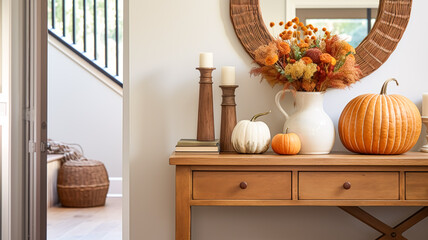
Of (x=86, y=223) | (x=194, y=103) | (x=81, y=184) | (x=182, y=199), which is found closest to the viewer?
(x=182, y=199)

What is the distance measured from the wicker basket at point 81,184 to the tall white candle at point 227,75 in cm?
324

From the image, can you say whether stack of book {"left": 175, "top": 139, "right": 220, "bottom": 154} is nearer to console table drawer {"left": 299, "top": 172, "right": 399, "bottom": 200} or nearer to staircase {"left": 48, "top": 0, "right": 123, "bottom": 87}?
console table drawer {"left": 299, "top": 172, "right": 399, "bottom": 200}

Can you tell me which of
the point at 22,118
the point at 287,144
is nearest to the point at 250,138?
the point at 287,144

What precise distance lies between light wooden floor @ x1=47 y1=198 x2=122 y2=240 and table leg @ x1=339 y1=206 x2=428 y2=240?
2.22 metres

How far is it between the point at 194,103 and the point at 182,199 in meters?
0.58

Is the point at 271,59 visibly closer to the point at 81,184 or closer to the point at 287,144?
the point at 287,144

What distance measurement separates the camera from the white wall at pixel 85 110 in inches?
241

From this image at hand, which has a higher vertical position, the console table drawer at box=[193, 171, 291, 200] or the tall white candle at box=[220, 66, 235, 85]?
the tall white candle at box=[220, 66, 235, 85]

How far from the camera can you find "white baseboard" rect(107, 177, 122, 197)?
20.1ft

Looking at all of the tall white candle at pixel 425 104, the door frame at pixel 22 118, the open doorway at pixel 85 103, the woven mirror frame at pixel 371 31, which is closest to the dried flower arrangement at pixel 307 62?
the woven mirror frame at pixel 371 31

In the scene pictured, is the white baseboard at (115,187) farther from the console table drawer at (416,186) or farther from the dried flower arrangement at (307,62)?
the console table drawer at (416,186)

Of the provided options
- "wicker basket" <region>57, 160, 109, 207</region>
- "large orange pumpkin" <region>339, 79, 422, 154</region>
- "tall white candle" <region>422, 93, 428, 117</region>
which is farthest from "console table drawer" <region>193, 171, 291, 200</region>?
"wicker basket" <region>57, 160, 109, 207</region>

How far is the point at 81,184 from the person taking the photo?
540cm

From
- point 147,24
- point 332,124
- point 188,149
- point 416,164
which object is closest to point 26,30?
point 147,24
